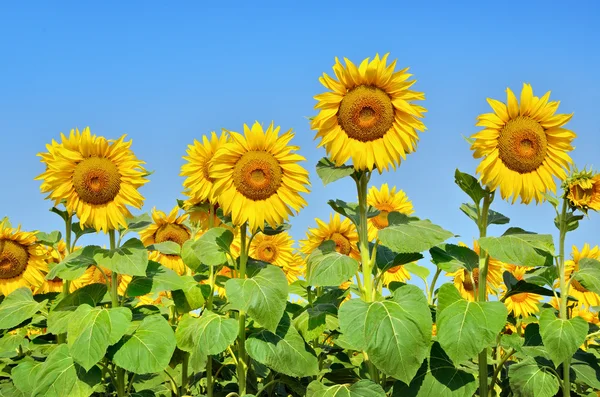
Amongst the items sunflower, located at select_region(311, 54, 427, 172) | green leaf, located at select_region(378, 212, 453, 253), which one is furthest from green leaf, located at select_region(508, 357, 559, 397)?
sunflower, located at select_region(311, 54, 427, 172)

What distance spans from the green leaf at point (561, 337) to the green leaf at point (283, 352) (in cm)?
146

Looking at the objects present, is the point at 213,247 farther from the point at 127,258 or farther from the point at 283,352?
the point at 283,352

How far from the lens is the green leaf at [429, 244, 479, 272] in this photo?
496 cm

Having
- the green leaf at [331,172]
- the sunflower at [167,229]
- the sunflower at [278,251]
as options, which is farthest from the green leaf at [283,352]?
the sunflower at [278,251]

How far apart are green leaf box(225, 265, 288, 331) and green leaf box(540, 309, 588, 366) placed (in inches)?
65.2

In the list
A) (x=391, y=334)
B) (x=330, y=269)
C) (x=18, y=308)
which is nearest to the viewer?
(x=391, y=334)

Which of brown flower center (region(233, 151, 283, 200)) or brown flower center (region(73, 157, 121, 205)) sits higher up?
brown flower center (region(233, 151, 283, 200))

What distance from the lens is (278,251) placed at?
7.58 meters

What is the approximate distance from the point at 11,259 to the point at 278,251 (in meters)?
2.52

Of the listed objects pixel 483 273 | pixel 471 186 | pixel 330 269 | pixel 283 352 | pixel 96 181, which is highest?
pixel 471 186

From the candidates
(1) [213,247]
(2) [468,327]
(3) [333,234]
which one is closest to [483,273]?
(2) [468,327]

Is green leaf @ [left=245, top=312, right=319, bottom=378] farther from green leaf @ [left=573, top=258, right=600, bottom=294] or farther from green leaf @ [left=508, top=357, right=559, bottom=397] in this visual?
green leaf @ [left=573, top=258, right=600, bottom=294]

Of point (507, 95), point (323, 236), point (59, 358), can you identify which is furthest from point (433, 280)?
point (59, 358)

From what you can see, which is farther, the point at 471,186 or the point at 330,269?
the point at 471,186
